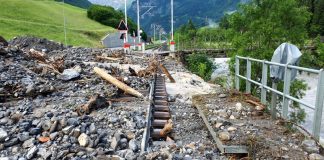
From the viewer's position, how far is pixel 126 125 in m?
6.02

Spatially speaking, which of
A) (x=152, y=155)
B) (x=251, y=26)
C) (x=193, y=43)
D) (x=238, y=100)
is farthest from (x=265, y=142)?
(x=193, y=43)

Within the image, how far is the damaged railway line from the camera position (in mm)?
4828

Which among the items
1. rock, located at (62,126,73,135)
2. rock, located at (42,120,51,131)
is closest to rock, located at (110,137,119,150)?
rock, located at (62,126,73,135)

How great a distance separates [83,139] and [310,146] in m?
3.60

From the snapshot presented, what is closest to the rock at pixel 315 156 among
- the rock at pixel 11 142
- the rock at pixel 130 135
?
the rock at pixel 130 135

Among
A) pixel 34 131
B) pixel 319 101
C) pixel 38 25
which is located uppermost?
pixel 38 25

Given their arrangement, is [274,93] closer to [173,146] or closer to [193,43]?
[173,146]

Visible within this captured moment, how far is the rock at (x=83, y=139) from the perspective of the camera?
494cm

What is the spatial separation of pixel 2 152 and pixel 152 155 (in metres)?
2.38

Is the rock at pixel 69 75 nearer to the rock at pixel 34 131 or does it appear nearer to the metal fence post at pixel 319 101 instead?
the rock at pixel 34 131

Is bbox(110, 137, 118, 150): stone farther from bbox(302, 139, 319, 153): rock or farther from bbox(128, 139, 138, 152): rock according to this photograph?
bbox(302, 139, 319, 153): rock

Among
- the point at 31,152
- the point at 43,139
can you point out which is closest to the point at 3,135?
the point at 43,139

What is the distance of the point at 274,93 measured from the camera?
717 centimetres

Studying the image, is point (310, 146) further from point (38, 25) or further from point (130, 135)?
point (38, 25)
